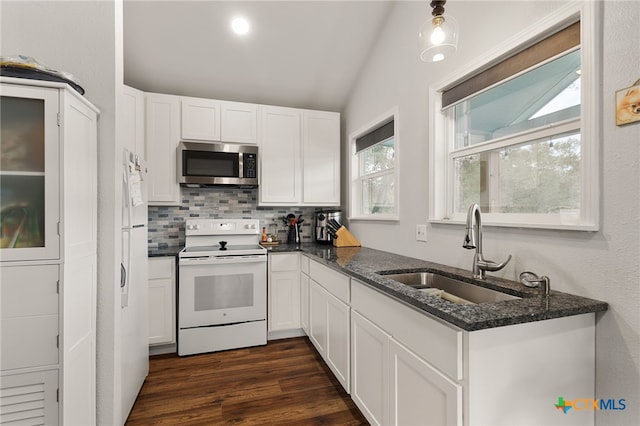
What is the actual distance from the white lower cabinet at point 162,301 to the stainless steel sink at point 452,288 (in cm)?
192

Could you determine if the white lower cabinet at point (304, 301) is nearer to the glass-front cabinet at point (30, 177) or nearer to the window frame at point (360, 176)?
the window frame at point (360, 176)

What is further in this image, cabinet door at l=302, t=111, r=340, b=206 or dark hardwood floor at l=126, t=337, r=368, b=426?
cabinet door at l=302, t=111, r=340, b=206

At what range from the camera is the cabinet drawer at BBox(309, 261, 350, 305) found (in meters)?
1.89

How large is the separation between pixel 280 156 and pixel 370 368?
89.9 inches

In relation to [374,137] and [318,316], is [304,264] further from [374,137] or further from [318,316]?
[374,137]

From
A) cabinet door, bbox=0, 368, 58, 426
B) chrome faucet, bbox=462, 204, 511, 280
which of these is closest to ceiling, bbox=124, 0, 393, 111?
chrome faucet, bbox=462, 204, 511, 280

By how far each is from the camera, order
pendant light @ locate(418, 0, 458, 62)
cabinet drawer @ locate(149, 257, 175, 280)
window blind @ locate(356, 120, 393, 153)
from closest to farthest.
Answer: pendant light @ locate(418, 0, 458, 62) < cabinet drawer @ locate(149, 257, 175, 280) < window blind @ locate(356, 120, 393, 153)

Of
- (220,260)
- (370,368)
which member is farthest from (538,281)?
(220,260)

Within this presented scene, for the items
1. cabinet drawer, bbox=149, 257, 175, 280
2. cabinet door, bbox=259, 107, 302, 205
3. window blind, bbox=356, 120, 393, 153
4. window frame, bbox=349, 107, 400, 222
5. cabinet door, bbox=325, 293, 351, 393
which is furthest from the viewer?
cabinet door, bbox=259, 107, 302, 205

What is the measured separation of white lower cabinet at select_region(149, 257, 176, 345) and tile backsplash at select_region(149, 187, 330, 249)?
1.87 ft

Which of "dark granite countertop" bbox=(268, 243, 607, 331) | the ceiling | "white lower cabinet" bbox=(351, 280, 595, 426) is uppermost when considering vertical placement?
the ceiling

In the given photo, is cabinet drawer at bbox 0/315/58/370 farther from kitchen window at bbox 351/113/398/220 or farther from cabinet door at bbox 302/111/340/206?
cabinet door at bbox 302/111/340/206

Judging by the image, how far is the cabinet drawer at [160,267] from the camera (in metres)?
2.55

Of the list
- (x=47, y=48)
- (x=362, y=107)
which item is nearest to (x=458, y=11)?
(x=362, y=107)
